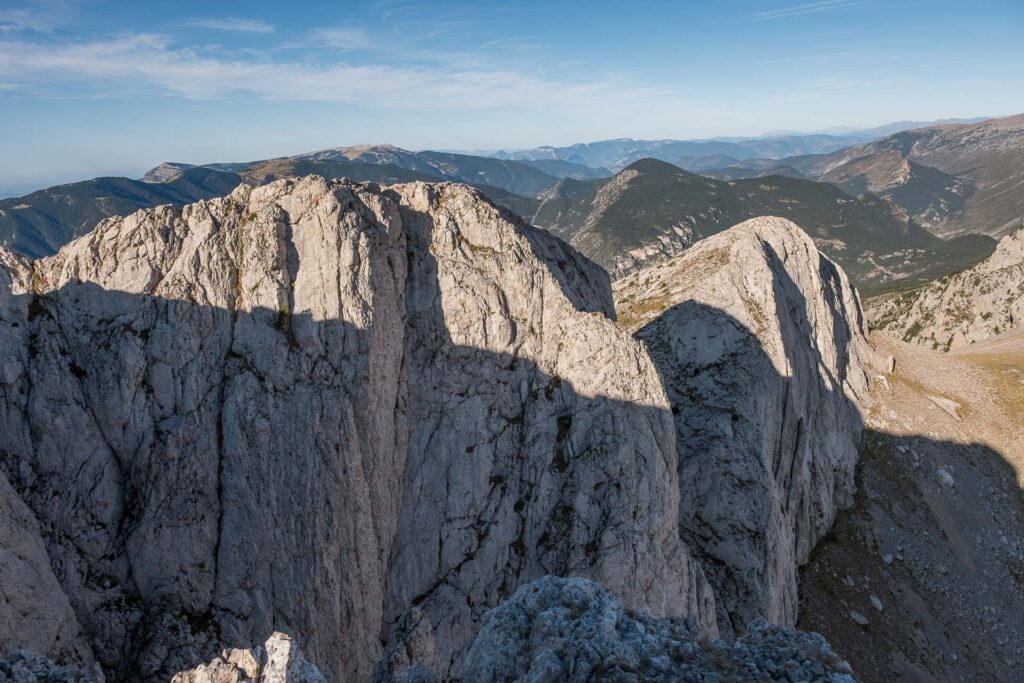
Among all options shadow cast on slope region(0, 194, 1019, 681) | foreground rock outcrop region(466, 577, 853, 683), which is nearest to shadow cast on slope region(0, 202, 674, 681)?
shadow cast on slope region(0, 194, 1019, 681)

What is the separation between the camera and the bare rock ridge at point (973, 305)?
133125mm

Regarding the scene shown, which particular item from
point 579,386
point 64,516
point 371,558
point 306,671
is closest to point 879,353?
point 579,386

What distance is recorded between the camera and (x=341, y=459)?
2931 centimetres

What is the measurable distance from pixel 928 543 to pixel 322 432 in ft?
217

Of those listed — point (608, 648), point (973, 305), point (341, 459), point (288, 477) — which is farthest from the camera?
point (973, 305)

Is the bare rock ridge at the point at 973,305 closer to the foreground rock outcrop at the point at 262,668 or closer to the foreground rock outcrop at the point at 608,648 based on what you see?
the foreground rock outcrop at the point at 608,648

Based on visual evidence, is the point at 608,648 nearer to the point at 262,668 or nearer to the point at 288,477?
the point at 262,668

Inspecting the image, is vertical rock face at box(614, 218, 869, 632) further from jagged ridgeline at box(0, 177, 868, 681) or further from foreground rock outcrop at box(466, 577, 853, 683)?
foreground rock outcrop at box(466, 577, 853, 683)

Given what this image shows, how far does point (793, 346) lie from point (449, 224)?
39.5 m

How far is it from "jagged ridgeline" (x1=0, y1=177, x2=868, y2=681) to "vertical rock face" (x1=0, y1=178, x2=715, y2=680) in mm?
123

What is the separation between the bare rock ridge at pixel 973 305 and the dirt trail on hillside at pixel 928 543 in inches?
2566

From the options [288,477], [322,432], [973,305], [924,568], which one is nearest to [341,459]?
[322,432]

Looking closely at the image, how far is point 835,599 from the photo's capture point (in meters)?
51.9

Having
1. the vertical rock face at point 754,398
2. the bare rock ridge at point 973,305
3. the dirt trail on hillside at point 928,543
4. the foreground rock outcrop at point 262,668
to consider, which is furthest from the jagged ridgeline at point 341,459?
the bare rock ridge at point 973,305
